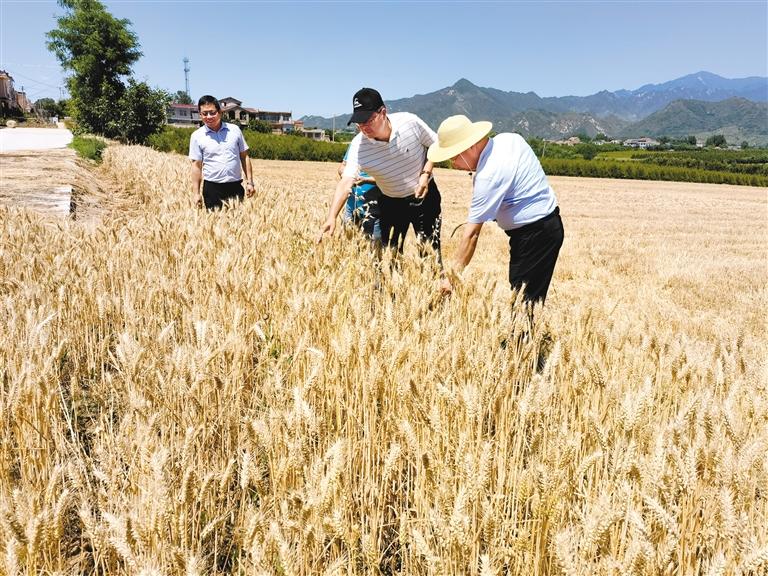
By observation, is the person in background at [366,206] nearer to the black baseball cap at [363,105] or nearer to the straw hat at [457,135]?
the black baseball cap at [363,105]

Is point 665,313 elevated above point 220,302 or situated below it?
below

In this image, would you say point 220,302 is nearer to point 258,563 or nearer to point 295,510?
point 295,510

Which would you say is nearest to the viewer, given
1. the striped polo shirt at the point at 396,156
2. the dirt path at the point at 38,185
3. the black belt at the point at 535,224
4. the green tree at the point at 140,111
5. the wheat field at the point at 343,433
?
the wheat field at the point at 343,433

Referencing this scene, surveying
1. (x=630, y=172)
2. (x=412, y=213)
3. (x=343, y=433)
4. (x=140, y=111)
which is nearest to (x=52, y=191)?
(x=412, y=213)

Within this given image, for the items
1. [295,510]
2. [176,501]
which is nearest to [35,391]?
[176,501]

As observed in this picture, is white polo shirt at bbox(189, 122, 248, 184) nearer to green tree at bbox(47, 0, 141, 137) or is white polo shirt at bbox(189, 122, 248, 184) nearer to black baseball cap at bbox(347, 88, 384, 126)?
black baseball cap at bbox(347, 88, 384, 126)

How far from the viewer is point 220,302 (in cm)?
266

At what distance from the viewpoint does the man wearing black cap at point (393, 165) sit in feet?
12.3

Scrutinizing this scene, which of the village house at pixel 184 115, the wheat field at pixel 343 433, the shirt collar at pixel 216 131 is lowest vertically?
the wheat field at pixel 343 433

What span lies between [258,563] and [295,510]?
0.22m

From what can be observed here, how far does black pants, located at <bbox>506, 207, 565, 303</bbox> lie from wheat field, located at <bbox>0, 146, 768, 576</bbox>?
2.63 feet

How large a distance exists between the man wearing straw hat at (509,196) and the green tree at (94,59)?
149 feet

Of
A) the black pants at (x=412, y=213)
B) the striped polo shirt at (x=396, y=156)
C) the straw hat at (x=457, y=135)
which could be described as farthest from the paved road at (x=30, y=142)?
the straw hat at (x=457, y=135)

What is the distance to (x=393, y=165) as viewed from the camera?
4113mm
